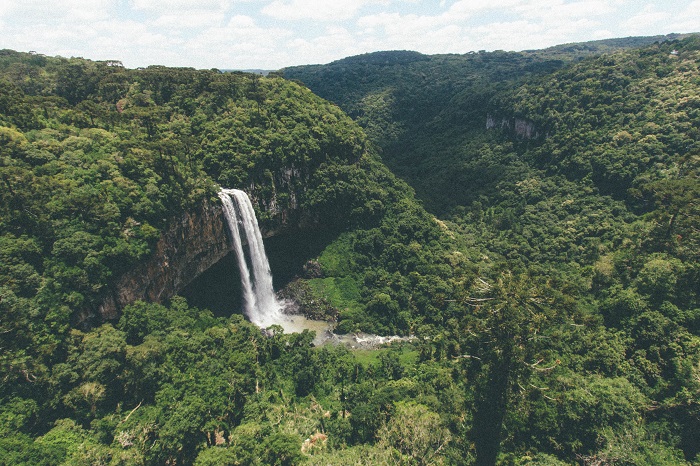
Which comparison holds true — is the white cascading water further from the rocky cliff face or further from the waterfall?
the rocky cliff face

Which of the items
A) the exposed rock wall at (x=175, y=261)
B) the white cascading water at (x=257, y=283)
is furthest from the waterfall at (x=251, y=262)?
the exposed rock wall at (x=175, y=261)

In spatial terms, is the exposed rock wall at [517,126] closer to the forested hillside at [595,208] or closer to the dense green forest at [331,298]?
the forested hillside at [595,208]

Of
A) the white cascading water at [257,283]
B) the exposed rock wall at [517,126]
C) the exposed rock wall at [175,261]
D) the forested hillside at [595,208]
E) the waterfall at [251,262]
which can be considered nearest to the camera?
the forested hillside at [595,208]

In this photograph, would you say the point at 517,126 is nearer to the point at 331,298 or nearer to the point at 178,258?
the point at 331,298

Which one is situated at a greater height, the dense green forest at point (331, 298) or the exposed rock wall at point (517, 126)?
the exposed rock wall at point (517, 126)

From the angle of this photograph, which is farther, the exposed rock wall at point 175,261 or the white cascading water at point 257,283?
the white cascading water at point 257,283

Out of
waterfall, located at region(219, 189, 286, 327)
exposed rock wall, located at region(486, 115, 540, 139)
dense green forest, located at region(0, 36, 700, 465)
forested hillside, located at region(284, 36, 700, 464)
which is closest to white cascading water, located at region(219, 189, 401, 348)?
waterfall, located at region(219, 189, 286, 327)

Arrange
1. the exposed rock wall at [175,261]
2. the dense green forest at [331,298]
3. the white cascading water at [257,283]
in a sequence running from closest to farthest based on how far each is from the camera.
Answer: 1. the dense green forest at [331,298]
2. the exposed rock wall at [175,261]
3. the white cascading water at [257,283]
